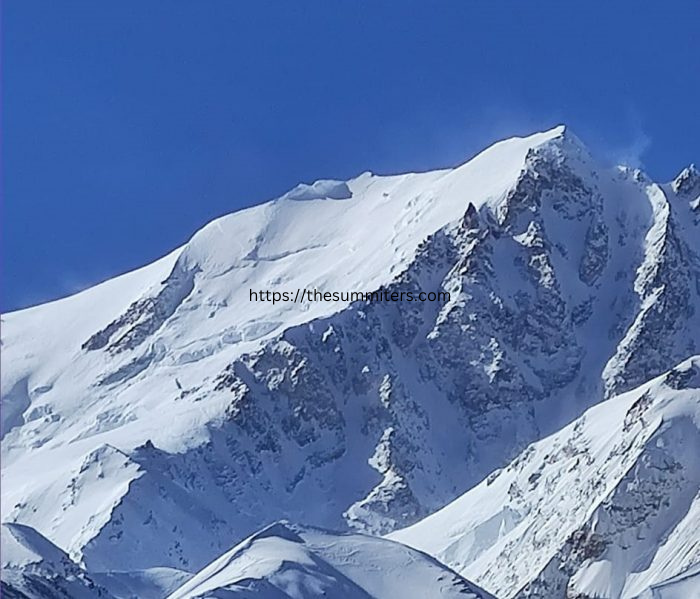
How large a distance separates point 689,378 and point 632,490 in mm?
14217

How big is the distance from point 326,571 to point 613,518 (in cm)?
6049

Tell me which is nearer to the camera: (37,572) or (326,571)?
(37,572)

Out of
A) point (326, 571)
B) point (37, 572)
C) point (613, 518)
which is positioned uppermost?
point (37, 572)

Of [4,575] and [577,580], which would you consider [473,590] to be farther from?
[577,580]

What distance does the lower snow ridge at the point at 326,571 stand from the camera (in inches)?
4225

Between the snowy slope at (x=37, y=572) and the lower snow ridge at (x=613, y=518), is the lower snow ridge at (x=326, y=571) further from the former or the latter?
the lower snow ridge at (x=613, y=518)

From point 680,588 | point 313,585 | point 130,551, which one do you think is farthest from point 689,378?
point 313,585

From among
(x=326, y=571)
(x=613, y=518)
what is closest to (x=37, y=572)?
(x=326, y=571)

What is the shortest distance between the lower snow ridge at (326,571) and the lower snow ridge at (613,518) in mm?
37737

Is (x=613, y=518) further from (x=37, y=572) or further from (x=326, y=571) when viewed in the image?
(x=37, y=572)

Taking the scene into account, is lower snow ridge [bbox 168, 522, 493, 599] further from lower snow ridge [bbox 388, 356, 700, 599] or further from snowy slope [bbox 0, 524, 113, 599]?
lower snow ridge [bbox 388, 356, 700, 599]

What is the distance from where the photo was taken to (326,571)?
114812 mm

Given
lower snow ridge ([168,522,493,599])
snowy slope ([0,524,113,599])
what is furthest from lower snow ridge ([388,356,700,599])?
snowy slope ([0,524,113,599])

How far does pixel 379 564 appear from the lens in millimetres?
121875
